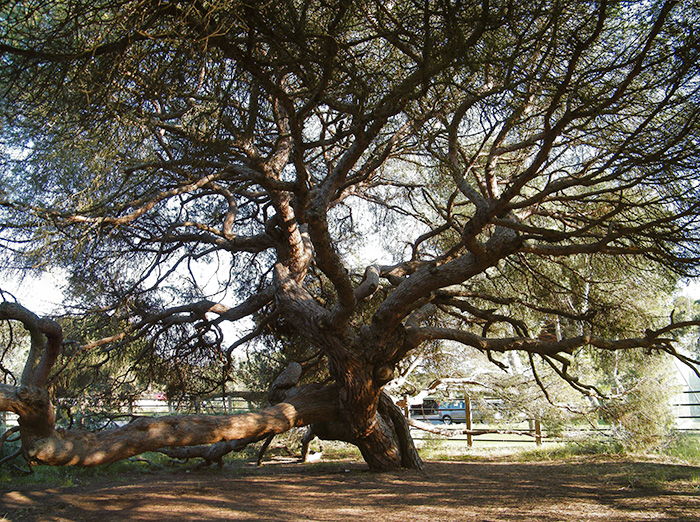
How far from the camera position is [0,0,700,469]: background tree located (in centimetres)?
306

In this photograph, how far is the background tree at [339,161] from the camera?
306cm

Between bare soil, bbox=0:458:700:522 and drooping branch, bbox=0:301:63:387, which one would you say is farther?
bare soil, bbox=0:458:700:522

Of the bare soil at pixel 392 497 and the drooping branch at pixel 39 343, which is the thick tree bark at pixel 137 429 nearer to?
the drooping branch at pixel 39 343

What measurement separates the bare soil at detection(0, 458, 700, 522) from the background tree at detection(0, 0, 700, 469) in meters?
0.63

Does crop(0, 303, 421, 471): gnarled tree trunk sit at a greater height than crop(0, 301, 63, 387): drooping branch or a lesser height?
lesser

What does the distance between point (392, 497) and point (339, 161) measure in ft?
10.2

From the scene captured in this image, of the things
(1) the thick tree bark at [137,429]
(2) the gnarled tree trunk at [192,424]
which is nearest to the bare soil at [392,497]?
(2) the gnarled tree trunk at [192,424]

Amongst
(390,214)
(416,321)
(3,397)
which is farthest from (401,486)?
(390,214)

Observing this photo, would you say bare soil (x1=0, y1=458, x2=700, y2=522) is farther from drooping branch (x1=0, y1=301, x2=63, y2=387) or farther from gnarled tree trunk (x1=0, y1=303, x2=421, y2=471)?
drooping branch (x1=0, y1=301, x2=63, y2=387)

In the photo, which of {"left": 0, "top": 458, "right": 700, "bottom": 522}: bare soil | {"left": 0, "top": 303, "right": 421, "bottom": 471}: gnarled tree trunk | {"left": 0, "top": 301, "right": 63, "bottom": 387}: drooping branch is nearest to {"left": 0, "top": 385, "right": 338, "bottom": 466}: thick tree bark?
{"left": 0, "top": 303, "right": 421, "bottom": 471}: gnarled tree trunk

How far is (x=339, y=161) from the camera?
4.89 meters

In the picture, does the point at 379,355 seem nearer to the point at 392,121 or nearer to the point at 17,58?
the point at 392,121

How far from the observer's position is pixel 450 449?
10602 millimetres

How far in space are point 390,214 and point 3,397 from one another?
6.55m
